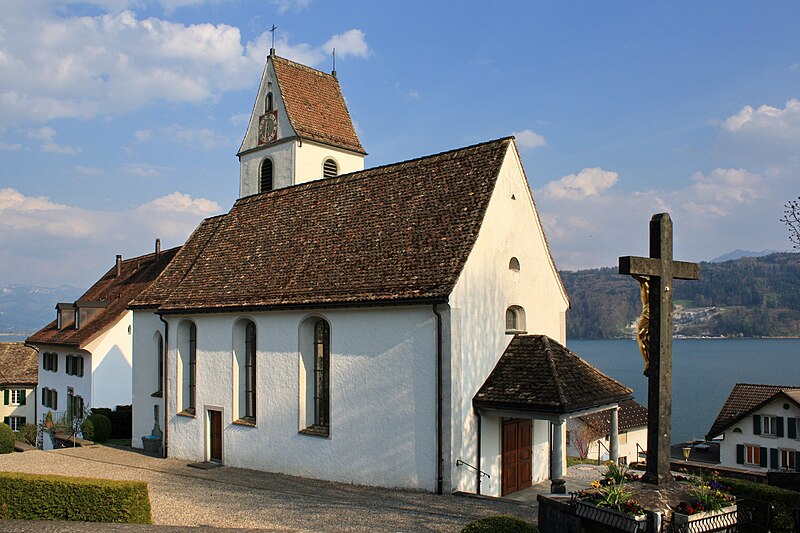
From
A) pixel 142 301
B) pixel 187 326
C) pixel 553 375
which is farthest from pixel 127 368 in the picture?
pixel 553 375

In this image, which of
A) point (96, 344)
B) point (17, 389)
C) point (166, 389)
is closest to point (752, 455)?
point (166, 389)

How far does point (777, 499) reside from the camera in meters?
10.7

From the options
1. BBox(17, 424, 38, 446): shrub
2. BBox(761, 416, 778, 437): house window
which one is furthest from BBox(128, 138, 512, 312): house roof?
BBox(761, 416, 778, 437): house window

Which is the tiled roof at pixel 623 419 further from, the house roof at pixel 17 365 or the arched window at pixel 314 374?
the house roof at pixel 17 365

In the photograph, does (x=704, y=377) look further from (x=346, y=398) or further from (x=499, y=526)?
(x=499, y=526)

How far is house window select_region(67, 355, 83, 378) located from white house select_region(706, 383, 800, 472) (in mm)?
41858

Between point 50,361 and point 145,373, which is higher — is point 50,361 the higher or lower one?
the lower one

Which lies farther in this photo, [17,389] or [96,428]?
[17,389]

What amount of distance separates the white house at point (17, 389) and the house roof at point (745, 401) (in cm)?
5287

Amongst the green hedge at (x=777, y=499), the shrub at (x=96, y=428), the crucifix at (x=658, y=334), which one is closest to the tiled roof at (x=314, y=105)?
the shrub at (x=96, y=428)

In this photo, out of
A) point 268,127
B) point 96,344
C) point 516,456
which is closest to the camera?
point 516,456

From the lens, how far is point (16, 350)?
194 feet

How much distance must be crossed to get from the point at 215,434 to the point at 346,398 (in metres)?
6.72

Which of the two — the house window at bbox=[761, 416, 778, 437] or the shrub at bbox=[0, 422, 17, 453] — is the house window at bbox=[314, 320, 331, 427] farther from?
the house window at bbox=[761, 416, 778, 437]
